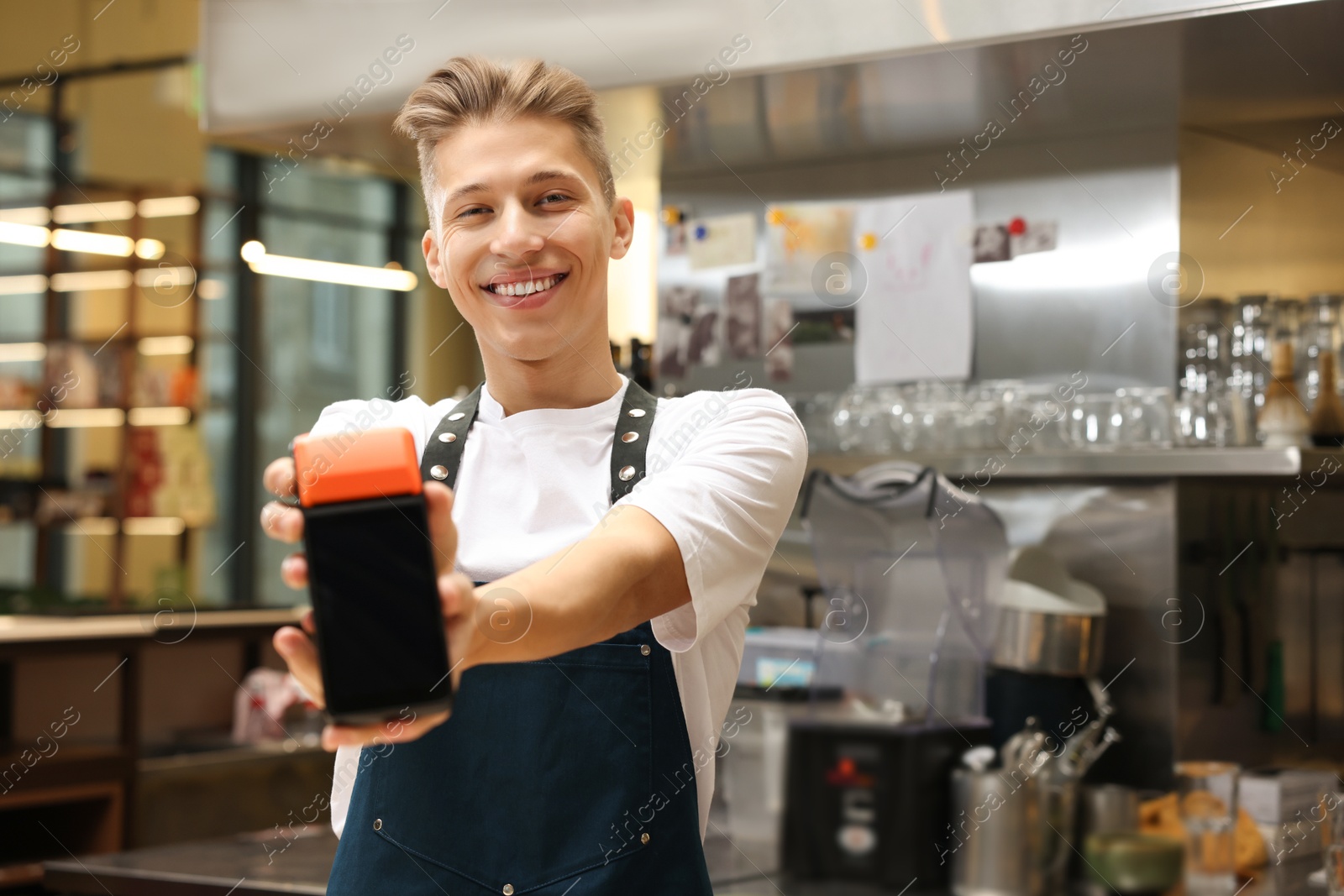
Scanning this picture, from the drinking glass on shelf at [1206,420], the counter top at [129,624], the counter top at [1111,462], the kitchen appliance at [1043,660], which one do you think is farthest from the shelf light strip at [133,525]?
the drinking glass on shelf at [1206,420]

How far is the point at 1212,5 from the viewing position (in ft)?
5.99

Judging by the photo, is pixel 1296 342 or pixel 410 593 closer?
pixel 410 593

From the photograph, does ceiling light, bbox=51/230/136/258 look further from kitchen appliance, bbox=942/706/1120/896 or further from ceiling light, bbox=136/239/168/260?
kitchen appliance, bbox=942/706/1120/896

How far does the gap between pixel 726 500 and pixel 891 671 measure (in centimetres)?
146

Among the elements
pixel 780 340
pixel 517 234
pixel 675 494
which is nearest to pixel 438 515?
pixel 675 494

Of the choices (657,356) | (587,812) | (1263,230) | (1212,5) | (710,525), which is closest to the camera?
(710,525)

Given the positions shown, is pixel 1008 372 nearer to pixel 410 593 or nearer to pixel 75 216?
pixel 410 593

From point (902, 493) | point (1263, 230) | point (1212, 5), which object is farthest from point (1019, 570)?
point (1212, 5)

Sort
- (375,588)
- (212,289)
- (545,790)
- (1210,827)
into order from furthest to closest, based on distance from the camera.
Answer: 1. (212,289)
2. (1210,827)
3. (545,790)
4. (375,588)

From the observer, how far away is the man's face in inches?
45.8

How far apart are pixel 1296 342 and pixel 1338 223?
0.32 metres

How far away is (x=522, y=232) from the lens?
115 cm

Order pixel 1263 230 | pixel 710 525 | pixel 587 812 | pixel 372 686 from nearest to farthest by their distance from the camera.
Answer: pixel 372 686
pixel 710 525
pixel 587 812
pixel 1263 230

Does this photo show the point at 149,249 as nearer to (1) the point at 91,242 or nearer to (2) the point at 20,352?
(1) the point at 91,242
